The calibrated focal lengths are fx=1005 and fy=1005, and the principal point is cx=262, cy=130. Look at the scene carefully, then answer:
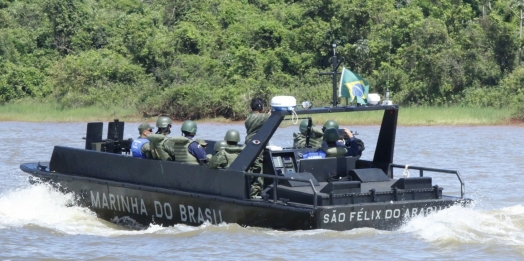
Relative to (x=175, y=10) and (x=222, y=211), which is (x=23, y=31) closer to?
(x=175, y=10)

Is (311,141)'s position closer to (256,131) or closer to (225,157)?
(256,131)

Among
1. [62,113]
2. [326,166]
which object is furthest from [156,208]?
[62,113]

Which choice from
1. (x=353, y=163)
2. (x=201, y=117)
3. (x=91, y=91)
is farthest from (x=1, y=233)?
(x=91, y=91)

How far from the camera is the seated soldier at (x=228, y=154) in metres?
10.1

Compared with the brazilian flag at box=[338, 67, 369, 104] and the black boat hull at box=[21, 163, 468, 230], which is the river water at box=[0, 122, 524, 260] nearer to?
the black boat hull at box=[21, 163, 468, 230]

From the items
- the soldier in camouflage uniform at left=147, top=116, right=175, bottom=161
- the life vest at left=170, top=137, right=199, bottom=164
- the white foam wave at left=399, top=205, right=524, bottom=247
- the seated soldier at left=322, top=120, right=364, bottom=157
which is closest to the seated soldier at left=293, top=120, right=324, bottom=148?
the seated soldier at left=322, top=120, right=364, bottom=157

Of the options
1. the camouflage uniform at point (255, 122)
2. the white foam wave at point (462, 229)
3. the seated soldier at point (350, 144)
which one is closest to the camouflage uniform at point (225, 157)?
the camouflage uniform at point (255, 122)

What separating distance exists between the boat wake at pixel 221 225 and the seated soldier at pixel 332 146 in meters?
1.13

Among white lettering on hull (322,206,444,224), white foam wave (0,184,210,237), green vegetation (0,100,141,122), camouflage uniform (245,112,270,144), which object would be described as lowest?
green vegetation (0,100,141,122)

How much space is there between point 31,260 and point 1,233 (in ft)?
5.40

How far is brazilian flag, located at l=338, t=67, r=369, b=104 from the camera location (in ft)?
32.7

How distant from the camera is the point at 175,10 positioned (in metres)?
46.2

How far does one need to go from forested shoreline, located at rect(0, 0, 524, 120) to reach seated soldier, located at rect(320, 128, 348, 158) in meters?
23.0

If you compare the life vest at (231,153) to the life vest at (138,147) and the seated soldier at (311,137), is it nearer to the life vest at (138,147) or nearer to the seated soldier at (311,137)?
the life vest at (138,147)
